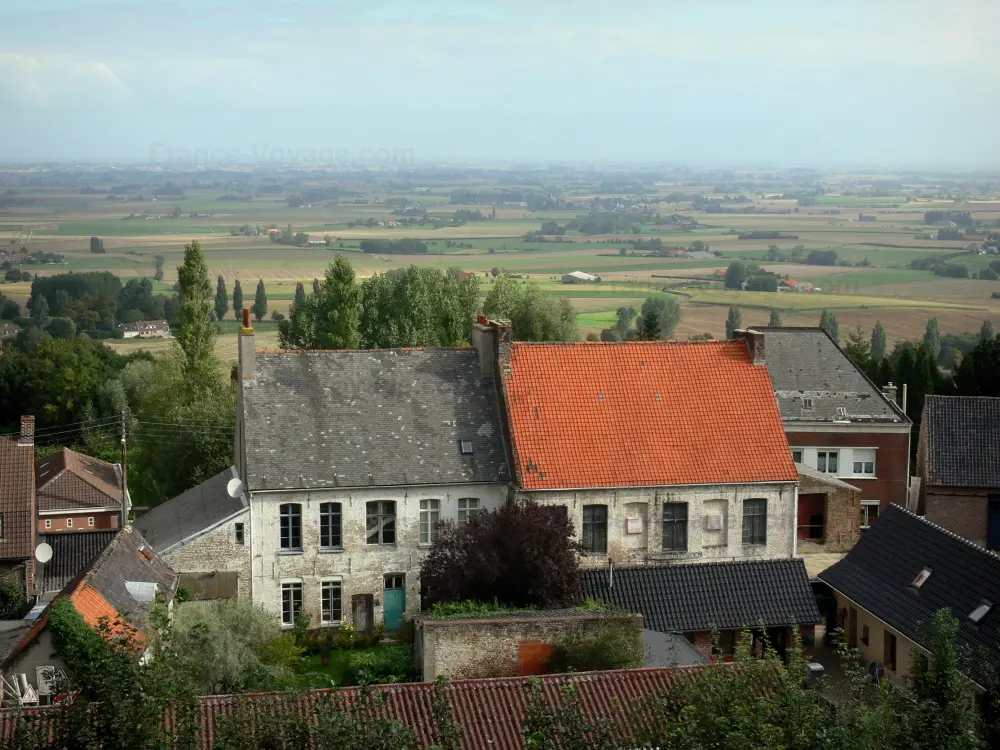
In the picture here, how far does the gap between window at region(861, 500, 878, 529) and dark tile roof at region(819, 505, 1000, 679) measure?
43.1ft

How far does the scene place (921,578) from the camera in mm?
34562

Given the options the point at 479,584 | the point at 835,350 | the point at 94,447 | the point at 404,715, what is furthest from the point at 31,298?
the point at 404,715

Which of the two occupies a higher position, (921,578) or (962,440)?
(962,440)

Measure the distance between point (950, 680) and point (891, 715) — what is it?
2755 millimetres

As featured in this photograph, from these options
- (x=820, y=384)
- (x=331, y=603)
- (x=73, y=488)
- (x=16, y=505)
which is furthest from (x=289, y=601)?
(x=820, y=384)

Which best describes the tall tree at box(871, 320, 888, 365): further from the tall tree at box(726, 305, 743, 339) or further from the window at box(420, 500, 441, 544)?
the window at box(420, 500, 441, 544)

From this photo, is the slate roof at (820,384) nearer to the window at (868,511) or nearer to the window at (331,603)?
the window at (868,511)

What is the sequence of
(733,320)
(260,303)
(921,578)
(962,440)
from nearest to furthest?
(921,578) < (962,440) < (733,320) < (260,303)

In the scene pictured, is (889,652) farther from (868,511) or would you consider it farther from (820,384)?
(820,384)

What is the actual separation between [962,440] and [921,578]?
1628 cm

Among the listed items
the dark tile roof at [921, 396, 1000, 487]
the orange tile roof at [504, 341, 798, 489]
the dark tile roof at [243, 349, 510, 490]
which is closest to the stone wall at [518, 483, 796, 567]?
the orange tile roof at [504, 341, 798, 489]

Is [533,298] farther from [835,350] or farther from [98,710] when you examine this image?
[98,710]

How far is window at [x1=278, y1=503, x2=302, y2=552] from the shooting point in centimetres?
3834

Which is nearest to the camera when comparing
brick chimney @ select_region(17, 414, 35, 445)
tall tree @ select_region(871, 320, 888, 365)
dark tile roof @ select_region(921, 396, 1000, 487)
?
dark tile roof @ select_region(921, 396, 1000, 487)
